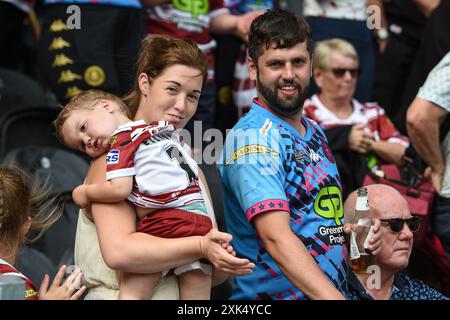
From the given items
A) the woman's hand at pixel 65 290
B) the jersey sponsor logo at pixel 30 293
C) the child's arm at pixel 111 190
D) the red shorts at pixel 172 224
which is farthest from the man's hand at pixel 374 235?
the jersey sponsor logo at pixel 30 293

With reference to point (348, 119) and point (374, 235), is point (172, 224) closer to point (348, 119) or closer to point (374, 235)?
point (374, 235)

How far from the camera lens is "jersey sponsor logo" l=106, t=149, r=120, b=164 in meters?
3.70

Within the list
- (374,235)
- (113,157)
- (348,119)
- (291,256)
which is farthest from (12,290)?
(348,119)

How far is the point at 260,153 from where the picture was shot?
408 cm

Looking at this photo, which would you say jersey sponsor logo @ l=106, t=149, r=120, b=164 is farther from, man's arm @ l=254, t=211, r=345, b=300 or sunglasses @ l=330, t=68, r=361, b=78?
sunglasses @ l=330, t=68, r=361, b=78

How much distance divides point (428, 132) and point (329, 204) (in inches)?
53.4

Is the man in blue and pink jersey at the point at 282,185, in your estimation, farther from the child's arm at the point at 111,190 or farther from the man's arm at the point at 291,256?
the child's arm at the point at 111,190

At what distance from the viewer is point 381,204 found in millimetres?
4723

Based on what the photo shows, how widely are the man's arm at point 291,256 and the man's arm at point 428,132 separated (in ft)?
5.51

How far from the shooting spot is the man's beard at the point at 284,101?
4.30 meters

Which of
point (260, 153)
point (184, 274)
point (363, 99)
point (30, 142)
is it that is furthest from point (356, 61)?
point (184, 274)

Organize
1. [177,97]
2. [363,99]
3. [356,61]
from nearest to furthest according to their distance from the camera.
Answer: [177,97] → [356,61] → [363,99]
